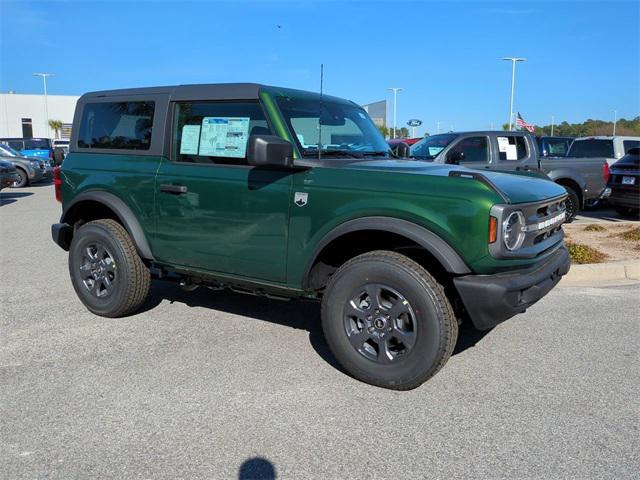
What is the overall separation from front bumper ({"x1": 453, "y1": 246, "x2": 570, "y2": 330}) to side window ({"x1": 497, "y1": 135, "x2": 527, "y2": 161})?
657cm

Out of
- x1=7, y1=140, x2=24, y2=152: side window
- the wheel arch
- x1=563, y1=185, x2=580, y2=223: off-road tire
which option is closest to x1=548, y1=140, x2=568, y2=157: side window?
the wheel arch

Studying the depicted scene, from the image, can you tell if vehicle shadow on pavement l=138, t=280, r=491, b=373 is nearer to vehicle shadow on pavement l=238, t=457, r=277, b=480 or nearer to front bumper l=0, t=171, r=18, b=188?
vehicle shadow on pavement l=238, t=457, r=277, b=480

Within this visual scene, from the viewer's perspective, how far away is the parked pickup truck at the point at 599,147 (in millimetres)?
13914

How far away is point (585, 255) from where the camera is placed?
23.4 feet

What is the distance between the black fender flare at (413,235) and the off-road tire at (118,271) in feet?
6.43

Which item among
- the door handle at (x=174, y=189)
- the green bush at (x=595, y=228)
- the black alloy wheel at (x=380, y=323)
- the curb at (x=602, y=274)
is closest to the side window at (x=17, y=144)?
the green bush at (x=595, y=228)

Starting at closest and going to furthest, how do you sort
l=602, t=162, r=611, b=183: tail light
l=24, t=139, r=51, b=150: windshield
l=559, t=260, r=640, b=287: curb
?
l=559, t=260, r=640, b=287: curb → l=602, t=162, r=611, b=183: tail light → l=24, t=139, r=51, b=150: windshield

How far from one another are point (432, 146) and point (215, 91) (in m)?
6.38

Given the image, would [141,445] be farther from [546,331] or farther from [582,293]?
[582,293]

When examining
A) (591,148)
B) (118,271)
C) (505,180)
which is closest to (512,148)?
(591,148)

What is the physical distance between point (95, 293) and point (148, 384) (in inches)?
67.7

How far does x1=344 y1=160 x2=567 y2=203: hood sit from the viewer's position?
3584mm

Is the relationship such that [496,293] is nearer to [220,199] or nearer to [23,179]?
[220,199]

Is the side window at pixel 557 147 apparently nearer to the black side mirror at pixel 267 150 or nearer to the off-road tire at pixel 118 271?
the off-road tire at pixel 118 271
